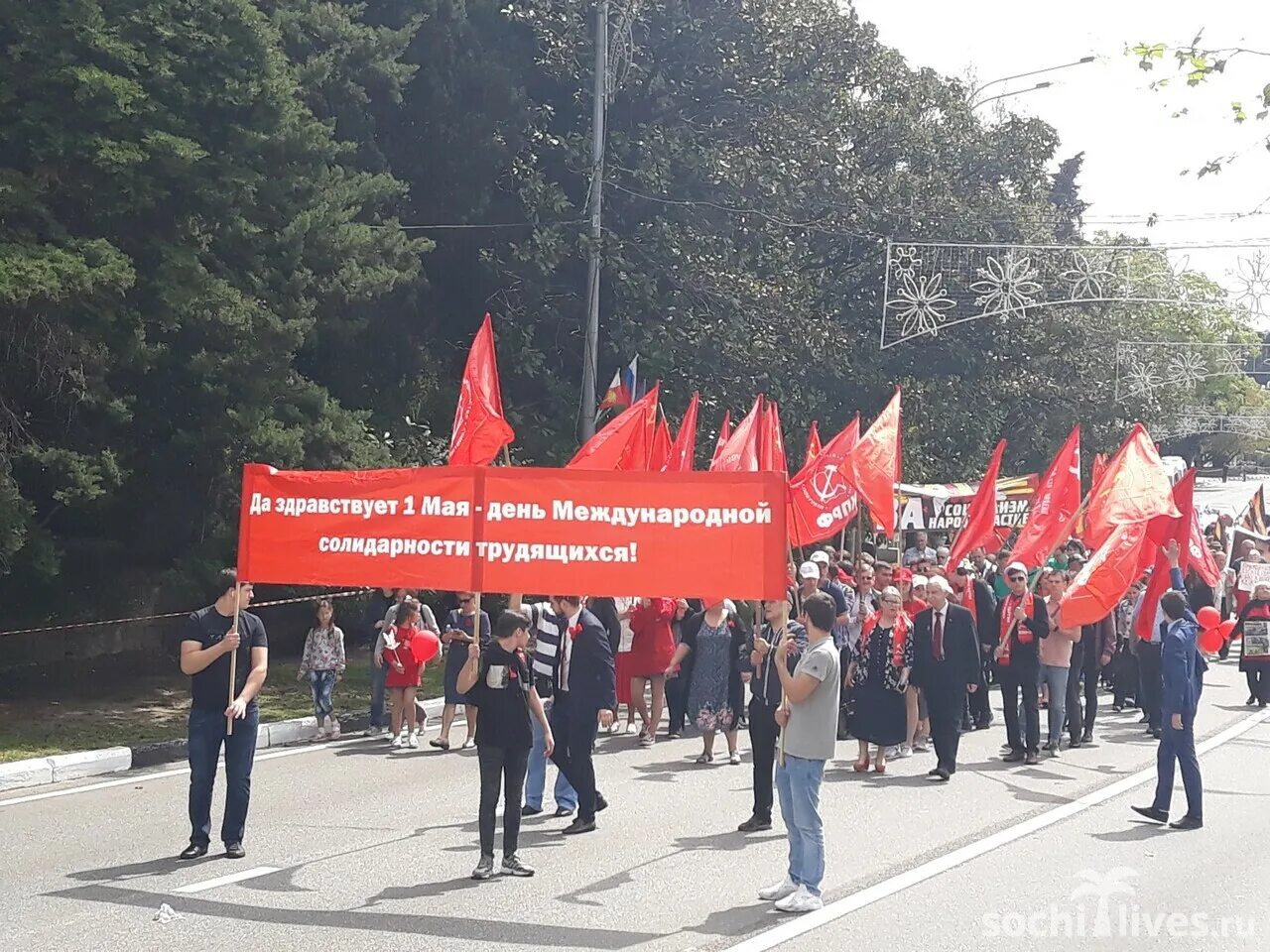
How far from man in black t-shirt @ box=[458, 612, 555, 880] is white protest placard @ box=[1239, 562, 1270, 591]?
1489 centimetres

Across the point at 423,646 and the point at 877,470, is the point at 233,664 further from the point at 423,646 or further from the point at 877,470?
the point at 877,470

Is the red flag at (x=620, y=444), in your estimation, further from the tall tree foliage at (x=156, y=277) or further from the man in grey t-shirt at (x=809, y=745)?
the man in grey t-shirt at (x=809, y=745)

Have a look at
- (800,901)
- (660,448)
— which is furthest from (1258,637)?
(800,901)

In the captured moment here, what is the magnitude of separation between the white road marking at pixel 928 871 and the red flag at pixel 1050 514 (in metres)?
2.61

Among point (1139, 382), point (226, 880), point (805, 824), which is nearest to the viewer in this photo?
point (805, 824)

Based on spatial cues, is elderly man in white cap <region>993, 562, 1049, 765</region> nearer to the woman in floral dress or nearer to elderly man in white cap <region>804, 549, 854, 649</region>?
elderly man in white cap <region>804, 549, 854, 649</region>

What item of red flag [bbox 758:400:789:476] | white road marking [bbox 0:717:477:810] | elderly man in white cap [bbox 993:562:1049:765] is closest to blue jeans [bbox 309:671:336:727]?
white road marking [bbox 0:717:477:810]

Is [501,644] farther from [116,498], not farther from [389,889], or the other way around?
[116,498]

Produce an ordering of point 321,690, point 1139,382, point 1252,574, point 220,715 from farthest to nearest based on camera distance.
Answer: point 1139,382 < point 1252,574 < point 321,690 < point 220,715

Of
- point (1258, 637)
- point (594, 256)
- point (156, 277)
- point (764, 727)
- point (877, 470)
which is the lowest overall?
point (764, 727)

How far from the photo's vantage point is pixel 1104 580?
1220cm

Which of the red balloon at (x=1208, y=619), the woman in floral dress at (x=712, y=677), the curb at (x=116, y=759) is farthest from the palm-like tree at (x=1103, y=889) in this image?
the curb at (x=116, y=759)

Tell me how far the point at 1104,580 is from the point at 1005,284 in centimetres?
1818

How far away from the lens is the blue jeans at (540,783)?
→ 33.6ft
